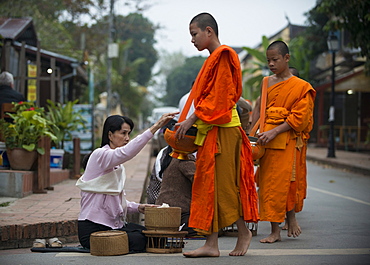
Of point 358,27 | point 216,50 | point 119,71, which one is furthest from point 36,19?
point 216,50

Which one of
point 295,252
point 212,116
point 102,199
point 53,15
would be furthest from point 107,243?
point 53,15

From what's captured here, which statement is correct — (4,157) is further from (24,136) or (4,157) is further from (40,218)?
(40,218)

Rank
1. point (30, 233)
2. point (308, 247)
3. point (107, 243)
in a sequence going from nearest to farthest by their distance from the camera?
point (107, 243) < point (308, 247) < point (30, 233)

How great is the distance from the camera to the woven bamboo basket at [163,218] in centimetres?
462

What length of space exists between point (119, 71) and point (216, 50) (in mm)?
28914

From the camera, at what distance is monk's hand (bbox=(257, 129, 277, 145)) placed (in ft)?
18.2

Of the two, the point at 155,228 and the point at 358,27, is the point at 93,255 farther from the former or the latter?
the point at 358,27

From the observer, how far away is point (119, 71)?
3306 cm

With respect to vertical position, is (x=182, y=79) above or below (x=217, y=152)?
above

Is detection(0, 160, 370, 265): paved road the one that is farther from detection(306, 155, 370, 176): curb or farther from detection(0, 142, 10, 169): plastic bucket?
detection(306, 155, 370, 176): curb

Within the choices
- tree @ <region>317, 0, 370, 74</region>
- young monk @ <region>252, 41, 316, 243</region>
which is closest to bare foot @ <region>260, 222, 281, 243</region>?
young monk @ <region>252, 41, 316, 243</region>

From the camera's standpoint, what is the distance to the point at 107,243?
180 inches

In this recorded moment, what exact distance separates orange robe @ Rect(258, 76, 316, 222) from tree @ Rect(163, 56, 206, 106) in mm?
64303

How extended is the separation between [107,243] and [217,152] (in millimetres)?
1138
